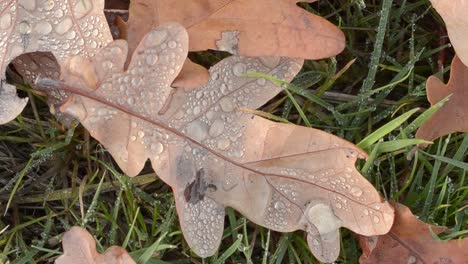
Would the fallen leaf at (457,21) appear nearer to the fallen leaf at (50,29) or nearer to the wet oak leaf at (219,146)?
the wet oak leaf at (219,146)

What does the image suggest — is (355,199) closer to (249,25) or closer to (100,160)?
(249,25)

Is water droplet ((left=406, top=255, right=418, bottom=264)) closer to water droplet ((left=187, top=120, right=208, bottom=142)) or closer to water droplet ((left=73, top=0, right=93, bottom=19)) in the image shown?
water droplet ((left=187, top=120, right=208, bottom=142))

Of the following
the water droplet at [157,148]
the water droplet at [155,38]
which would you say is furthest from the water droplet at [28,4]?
the water droplet at [157,148]

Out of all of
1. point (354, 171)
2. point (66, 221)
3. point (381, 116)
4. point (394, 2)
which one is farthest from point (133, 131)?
point (394, 2)

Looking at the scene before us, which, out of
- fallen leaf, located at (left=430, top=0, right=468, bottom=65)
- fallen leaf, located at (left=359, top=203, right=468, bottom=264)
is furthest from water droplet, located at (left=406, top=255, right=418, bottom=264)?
fallen leaf, located at (left=430, top=0, right=468, bottom=65)

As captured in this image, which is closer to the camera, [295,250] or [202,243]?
[202,243]

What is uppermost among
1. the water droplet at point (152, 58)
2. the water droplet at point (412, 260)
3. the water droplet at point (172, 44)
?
the water droplet at point (172, 44)

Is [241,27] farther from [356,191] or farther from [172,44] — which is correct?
[356,191]
